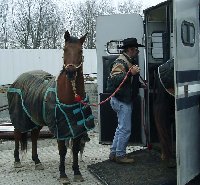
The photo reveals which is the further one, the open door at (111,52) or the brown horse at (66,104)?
the open door at (111,52)

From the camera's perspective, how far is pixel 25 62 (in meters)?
22.0

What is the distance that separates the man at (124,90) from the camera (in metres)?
6.41

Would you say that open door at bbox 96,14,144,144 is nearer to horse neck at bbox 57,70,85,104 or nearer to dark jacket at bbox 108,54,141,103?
dark jacket at bbox 108,54,141,103

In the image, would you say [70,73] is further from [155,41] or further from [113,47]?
[155,41]

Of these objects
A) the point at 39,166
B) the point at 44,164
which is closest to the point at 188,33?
the point at 39,166

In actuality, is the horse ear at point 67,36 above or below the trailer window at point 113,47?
above

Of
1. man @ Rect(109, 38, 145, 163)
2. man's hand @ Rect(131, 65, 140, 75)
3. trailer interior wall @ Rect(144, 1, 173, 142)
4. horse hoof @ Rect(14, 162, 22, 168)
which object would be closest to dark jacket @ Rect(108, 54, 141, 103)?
man @ Rect(109, 38, 145, 163)

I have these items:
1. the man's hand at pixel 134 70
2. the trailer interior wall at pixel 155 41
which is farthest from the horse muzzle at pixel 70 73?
the trailer interior wall at pixel 155 41

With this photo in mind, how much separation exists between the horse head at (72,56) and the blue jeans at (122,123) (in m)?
1.00

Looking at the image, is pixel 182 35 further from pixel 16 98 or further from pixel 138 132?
pixel 16 98

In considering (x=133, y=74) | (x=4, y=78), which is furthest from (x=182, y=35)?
(x=4, y=78)

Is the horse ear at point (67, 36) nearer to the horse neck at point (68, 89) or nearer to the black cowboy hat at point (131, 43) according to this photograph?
the horse neck at point (68, 89)

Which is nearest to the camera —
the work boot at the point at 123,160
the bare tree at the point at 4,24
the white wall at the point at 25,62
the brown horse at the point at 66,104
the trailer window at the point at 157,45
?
the brown horse at the point at 66,104

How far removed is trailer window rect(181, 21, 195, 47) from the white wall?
15.9 meters
